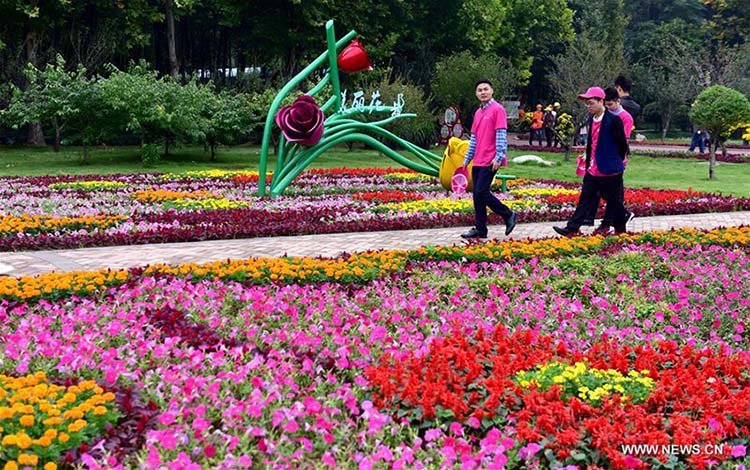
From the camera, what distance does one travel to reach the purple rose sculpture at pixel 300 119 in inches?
461

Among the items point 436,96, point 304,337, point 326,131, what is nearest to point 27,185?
point 326,131

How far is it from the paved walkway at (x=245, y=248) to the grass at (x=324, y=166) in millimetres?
7384

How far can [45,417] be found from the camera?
2.77 m

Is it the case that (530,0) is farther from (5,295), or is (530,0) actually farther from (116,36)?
(5,295)

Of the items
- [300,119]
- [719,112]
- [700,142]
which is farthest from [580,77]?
[300,119]

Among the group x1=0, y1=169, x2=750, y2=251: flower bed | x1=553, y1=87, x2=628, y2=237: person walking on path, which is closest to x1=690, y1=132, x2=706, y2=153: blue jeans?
x1=0, y1=169, x2=750, y2=251: flower bed

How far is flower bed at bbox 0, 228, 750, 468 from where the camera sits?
2.79m

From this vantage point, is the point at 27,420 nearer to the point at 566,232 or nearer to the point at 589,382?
the point at 589,382

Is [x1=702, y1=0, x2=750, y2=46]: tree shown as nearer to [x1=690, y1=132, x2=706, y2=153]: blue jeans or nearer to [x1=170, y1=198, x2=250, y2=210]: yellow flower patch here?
[x1=690, y1=132, x2=706, y2=153]: blue jeans

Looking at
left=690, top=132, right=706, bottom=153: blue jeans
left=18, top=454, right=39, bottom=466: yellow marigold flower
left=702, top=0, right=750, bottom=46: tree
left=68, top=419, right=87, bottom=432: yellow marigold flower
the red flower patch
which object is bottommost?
the red flower patch

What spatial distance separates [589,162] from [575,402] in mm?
5106

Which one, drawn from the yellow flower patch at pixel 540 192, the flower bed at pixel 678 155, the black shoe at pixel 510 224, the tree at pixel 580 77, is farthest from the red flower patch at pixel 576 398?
the flower bed at pixel 678 155

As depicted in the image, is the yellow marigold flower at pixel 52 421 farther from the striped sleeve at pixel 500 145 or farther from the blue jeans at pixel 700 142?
the blue jeans at pixel 700 142

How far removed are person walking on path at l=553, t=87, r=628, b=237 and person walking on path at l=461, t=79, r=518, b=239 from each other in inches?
30.9
